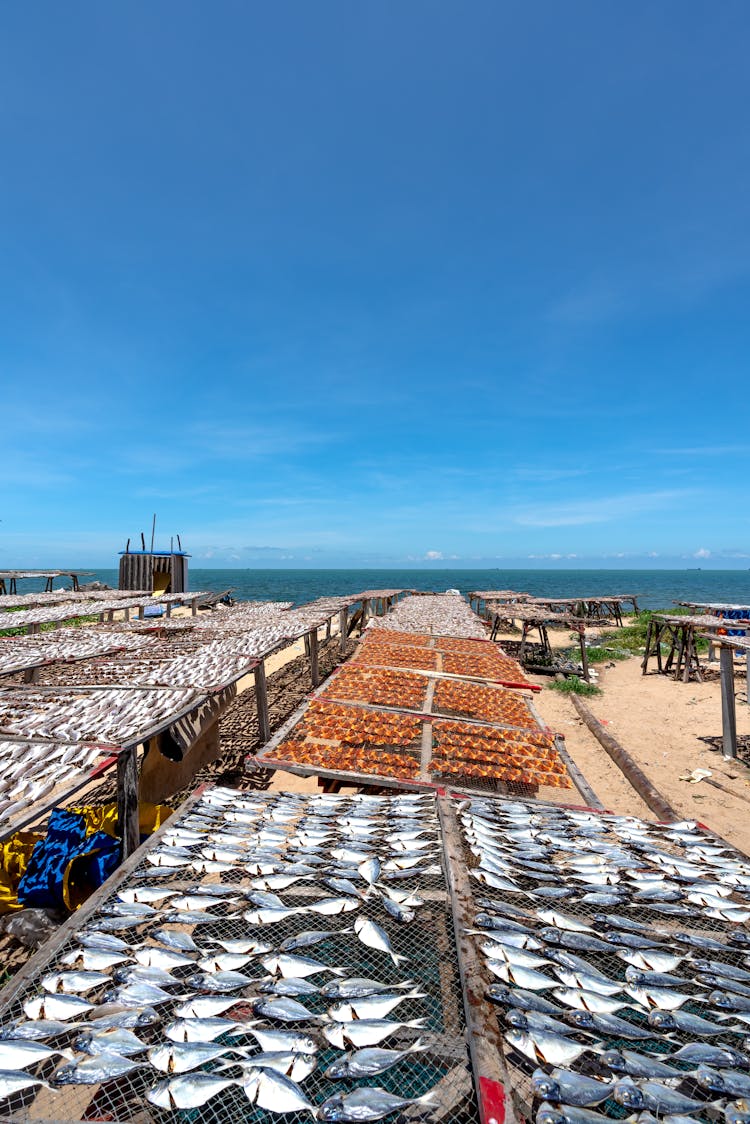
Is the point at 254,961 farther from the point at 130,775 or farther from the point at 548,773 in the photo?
the point at 548,773

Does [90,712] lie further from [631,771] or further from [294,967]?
[631,771]

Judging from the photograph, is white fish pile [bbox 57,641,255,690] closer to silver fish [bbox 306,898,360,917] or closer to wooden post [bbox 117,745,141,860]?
wooden post [bbox 117,745,141,860]

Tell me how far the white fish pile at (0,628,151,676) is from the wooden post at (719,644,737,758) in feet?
40.7

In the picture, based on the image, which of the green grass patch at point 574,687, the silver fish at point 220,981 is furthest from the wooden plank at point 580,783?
the green grass patch at point 574,687

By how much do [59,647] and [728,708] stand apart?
47.2 feet

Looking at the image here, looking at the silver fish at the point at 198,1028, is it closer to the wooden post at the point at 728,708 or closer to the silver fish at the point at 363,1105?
the silver fish at the point at 363,1105

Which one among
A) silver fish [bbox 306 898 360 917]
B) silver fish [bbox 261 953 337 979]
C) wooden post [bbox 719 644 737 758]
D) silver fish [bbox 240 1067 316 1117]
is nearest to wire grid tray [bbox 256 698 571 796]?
silver fish [bbox 306 898 360 917]

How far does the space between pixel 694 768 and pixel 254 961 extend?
10735 millimetres

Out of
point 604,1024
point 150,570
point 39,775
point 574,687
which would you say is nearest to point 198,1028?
point 604,1024

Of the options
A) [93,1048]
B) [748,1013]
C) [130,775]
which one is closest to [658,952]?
[748,1013]

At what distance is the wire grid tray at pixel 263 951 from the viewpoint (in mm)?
1914

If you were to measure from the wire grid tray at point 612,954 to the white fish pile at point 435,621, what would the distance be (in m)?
10.4

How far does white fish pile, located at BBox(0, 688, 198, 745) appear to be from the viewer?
4.89 meters

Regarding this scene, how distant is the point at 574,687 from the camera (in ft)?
52.9
